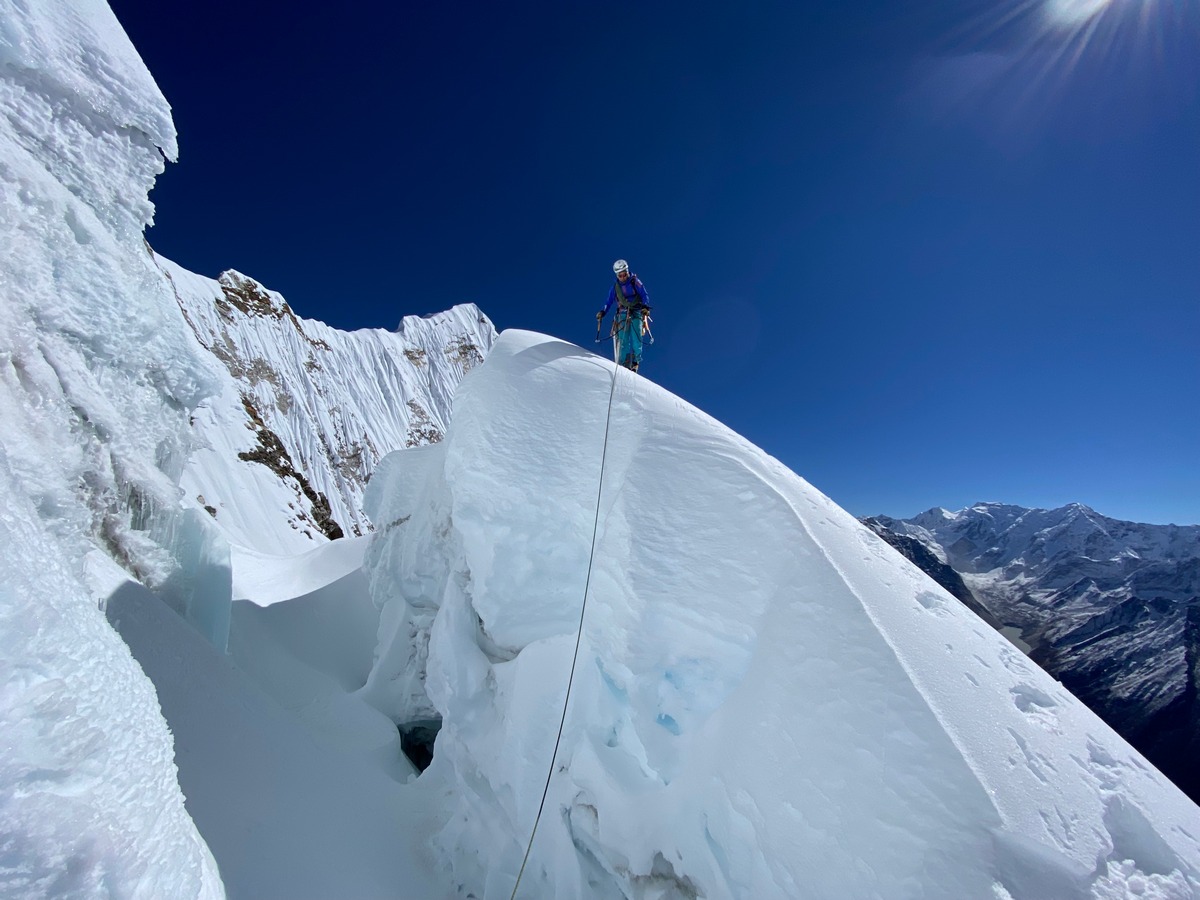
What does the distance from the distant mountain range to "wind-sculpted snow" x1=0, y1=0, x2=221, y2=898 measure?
21.5 ft

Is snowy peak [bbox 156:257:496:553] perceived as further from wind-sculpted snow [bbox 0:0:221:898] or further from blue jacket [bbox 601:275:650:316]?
blue jacket [bbox 601:275:650:316]

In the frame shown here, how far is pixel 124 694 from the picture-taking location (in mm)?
2105

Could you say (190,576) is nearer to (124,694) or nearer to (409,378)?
(124,694)

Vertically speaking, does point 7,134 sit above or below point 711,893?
above

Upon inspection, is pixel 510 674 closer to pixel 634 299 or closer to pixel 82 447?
pixel 82 447

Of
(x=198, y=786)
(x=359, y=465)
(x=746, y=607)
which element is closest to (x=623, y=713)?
(x=746, y=607)

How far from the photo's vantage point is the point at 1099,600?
89438 mm

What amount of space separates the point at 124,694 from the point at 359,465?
43.0 m

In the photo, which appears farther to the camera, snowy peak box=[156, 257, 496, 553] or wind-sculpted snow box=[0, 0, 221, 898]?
snowy peak box=[156, 257, 496, 553]

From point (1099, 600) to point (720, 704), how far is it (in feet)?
432

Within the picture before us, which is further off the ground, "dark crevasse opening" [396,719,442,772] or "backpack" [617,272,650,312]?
"backpack" [617,272,650,312]

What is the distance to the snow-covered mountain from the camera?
5.93ft

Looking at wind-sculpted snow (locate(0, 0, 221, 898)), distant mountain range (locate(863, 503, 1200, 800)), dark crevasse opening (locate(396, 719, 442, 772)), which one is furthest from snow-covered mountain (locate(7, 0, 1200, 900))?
distant mountain range (locate(863, 503, 1200, 800))

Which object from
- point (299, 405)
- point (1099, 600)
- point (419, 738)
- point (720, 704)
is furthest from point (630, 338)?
point (1099, 600)
